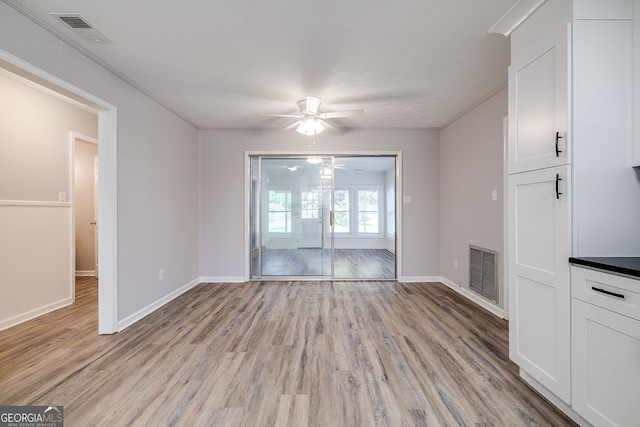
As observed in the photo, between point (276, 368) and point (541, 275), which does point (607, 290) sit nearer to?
point (541, 275)

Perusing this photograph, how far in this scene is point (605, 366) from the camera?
4.38 ft

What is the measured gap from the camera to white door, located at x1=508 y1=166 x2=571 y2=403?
156 cm

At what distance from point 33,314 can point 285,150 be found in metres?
3.66

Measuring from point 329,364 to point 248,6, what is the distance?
257cm

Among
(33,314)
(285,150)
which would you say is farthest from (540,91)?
(33,314)

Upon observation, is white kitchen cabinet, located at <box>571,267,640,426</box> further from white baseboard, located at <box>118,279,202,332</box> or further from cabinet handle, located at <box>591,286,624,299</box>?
white baseboard, located at <box>118,279,202,332</box>

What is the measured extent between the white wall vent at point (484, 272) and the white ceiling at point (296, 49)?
186 centimetres

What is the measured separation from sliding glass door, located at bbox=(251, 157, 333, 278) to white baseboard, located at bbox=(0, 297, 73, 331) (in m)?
2.40

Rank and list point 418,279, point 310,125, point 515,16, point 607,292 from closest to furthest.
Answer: point 607,292, point 515,16, point 310,125, point 418,279

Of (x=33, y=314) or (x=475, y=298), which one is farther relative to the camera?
(x=475, y=298)

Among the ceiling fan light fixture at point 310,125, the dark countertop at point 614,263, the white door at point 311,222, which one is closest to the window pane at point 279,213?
the white door at point 311,222

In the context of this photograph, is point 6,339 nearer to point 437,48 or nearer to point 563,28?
point 437,48
